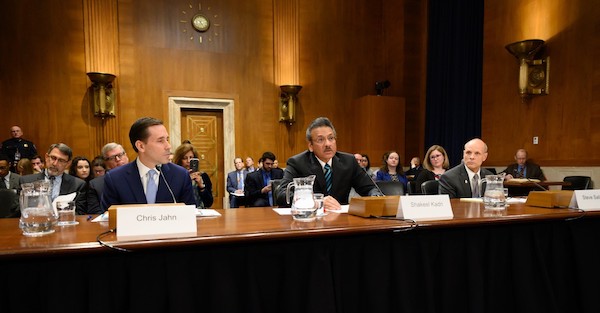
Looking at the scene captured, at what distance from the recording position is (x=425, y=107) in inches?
312

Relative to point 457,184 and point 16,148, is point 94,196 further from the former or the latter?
→ point 16,148

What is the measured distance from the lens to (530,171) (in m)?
5.46

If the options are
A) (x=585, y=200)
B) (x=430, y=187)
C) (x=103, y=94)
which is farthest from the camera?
(x=103, y=94)

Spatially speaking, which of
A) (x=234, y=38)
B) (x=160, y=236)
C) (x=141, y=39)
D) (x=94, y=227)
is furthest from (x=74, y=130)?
(x=160, y=236)

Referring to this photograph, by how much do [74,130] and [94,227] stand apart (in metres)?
5.80

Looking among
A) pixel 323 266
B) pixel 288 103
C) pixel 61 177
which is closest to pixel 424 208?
pixel 323 266

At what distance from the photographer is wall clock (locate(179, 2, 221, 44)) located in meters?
6.88

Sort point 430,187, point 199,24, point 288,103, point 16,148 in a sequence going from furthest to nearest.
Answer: point 288,103
point 199,24
point 16,148
point 430,187

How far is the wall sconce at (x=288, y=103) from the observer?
24.0 feet

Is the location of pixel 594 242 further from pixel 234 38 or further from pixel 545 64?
pixel 234 38

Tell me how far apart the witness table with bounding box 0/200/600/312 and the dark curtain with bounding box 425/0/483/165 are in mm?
5560

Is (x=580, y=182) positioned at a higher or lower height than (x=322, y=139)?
lower

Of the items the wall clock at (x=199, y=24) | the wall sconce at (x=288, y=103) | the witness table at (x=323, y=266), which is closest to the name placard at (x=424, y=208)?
the witness table at (x=323, y=266)

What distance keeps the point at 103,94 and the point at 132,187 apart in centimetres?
511
